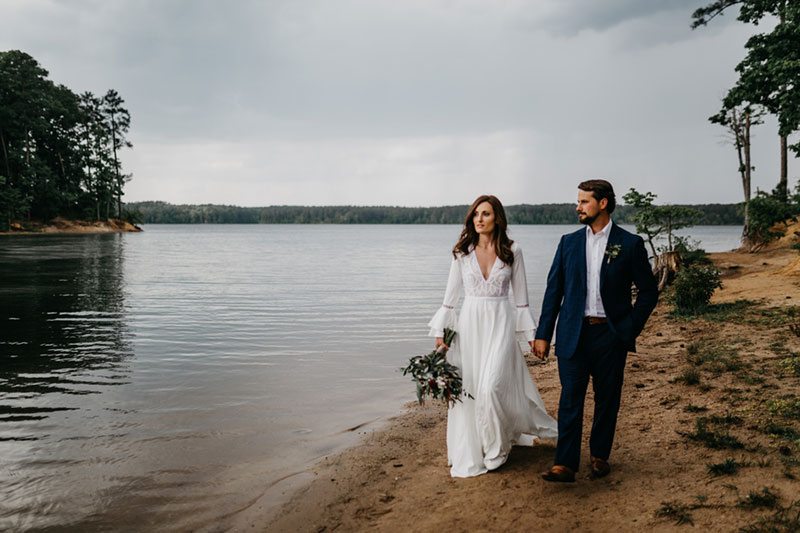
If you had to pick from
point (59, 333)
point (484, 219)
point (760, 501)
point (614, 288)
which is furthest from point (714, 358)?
point (59, 333)

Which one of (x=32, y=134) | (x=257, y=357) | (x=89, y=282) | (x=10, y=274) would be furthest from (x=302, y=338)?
(x=32, y=134)

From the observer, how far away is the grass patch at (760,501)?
13.1 ft

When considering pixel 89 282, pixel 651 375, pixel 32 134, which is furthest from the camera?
pixel 32 134

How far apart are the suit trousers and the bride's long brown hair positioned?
936 mm

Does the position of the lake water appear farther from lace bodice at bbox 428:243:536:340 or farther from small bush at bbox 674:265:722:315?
small bush at bbox 674:265:722:315

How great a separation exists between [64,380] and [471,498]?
7.66 m

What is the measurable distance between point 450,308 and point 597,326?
1.30 meters

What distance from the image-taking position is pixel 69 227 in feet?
267

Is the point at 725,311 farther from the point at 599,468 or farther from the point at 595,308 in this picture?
the point at 595,308

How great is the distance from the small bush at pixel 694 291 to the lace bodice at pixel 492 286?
9.69 meters

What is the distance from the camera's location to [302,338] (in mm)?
A: 13508

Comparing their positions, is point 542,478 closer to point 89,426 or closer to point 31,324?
point 89,426

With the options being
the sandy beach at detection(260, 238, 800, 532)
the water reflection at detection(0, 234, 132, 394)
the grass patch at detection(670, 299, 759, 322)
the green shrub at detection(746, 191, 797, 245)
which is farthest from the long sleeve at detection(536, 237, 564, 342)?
the green shrub at detection(746, 191, 797, 245)

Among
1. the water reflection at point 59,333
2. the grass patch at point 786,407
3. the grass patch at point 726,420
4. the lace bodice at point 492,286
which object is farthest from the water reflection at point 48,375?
the grass patch at point 786,407
